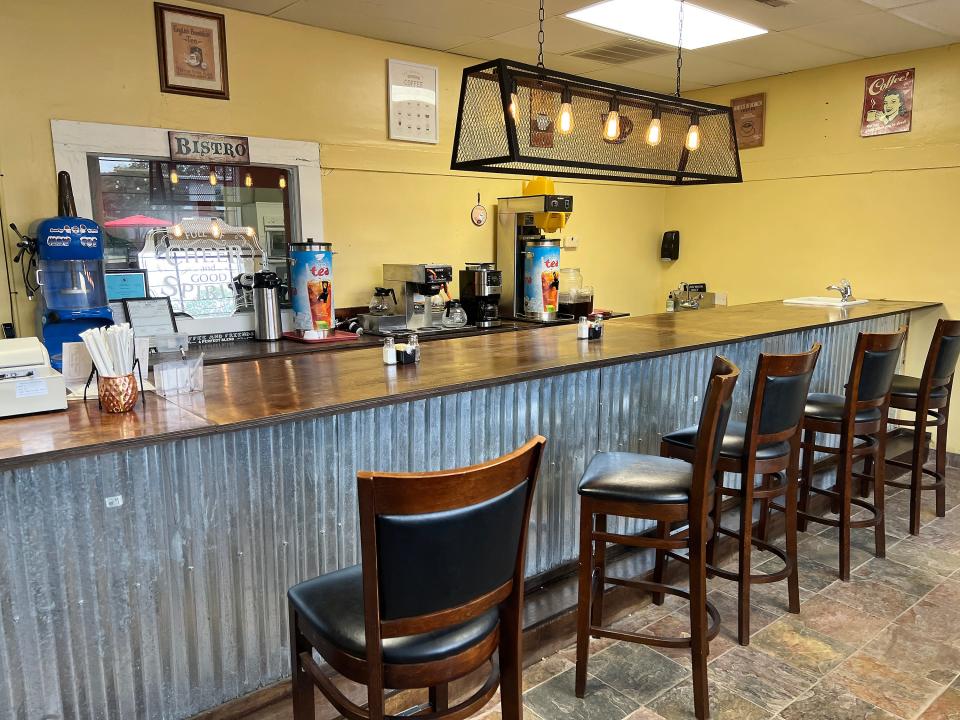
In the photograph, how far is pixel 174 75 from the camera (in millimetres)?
3812

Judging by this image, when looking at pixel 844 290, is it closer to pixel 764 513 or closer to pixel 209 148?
pixel 764 513

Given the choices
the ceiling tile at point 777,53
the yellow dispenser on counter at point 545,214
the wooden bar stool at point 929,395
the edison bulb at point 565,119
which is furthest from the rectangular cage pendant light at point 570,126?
the wooden bar stool at point 929,395

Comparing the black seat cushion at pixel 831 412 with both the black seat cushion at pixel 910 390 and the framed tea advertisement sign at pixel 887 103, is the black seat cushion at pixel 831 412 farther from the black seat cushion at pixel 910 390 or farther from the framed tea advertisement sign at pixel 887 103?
the framed tea advertisement sign at pixel 887 103

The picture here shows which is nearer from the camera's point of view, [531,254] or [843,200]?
[531,254]

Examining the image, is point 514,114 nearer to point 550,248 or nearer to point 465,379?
point 465,379

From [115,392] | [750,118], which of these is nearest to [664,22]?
[750,118]

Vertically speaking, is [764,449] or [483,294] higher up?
[483,294]

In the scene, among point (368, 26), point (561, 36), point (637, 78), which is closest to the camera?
→ point (368, 26)

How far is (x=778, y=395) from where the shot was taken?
8.18 feet

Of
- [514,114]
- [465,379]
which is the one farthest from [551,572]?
[514,114]

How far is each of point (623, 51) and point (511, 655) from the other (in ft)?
14.1

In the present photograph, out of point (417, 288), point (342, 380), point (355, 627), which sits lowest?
point (355, 627)

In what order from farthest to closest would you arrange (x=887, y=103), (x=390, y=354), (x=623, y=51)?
(x=887, y=103) < (x=623, y=51) < (x=390, y=354)

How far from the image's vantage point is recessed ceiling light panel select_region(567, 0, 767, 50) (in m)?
3.84
